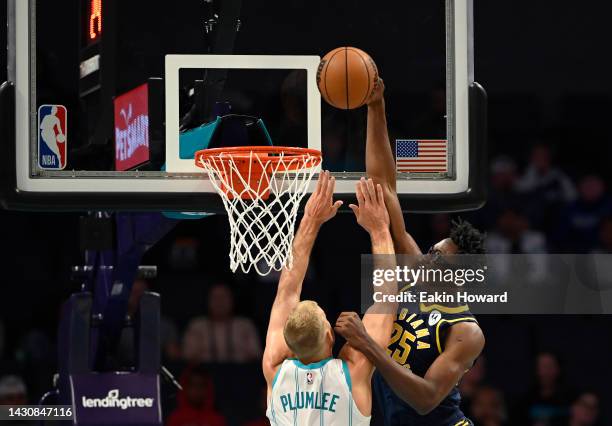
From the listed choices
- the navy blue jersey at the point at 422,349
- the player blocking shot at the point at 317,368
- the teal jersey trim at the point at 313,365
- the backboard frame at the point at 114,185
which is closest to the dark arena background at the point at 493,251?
the backboard frame at the point at 114,185

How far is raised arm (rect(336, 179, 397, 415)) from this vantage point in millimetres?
3924

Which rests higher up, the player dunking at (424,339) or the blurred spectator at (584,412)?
the player dunking at (424,339)

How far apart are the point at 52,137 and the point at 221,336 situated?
319 cm

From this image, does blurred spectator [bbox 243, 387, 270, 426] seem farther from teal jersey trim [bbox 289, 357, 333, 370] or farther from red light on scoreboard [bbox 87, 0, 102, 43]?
teal jersey trim [bbox 289, 357, 333, 370]

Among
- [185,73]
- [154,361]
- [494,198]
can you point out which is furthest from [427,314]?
[494,198]

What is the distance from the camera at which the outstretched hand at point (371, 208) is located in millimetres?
4160

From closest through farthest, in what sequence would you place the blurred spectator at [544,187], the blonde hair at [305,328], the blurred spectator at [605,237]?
the blonde hair at [305,328]
the blurred spectator at [605,237]
the blurred spectator at [544,187]

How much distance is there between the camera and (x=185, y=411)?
7145 mm

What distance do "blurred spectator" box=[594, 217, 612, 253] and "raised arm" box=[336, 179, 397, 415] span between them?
4.38 m

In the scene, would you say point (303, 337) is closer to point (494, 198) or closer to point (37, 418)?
point (37, 418)

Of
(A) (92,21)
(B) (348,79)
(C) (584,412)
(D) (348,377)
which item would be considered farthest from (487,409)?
(A) (92,21)

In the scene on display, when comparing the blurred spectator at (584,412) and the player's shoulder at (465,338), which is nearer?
the player's shoulder at (465,338)

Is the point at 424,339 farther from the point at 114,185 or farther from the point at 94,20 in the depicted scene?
the point at 94,20

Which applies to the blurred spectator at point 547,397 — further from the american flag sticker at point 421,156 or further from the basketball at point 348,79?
the basketball at point 348,79
